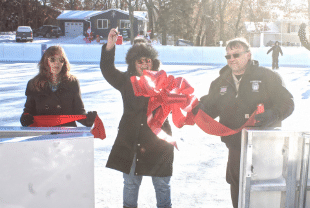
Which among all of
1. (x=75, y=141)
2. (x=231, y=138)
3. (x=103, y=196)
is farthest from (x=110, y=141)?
(x=75, y=141)

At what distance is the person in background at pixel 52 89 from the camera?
10.4 ft

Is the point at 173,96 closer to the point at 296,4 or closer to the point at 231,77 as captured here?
the point at 231,77

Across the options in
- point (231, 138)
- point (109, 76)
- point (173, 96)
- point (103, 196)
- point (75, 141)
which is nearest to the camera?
point (75, 141)

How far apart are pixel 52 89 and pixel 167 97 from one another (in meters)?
1.21

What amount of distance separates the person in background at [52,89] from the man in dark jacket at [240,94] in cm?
115

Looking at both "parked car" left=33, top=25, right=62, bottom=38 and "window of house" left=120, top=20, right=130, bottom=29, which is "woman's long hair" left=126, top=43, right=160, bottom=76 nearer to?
"parked car" left=33, top=25, right=62, bottom=38

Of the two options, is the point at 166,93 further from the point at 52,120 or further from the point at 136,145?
the point at 52,120

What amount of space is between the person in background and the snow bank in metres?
21.4

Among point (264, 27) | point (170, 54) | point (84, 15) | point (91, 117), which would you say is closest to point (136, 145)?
point (91, 117)

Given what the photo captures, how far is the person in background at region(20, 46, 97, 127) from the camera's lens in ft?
10.4

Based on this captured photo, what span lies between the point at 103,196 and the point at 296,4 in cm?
5774

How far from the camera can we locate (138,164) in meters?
2.86

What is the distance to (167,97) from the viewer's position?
2.46m

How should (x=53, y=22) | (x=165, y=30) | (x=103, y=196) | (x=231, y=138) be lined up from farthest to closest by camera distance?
(x=53, y=22) < (x=165, y=30) < (x=103, y=196) < (x=231, y=138)
